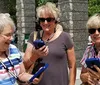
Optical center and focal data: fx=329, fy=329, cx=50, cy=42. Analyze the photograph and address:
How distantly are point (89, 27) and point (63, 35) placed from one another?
384 millimetres

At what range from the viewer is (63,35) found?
3574 mm

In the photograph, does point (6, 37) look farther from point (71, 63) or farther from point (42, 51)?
point (71, 63)

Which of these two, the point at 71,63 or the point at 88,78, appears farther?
the point at 71,63

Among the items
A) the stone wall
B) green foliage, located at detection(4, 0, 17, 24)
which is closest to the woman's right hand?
the stone wall

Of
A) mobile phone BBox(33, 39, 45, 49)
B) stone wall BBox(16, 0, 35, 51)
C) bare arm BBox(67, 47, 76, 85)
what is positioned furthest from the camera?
stone wall BBox(16, 0, 35, 51)

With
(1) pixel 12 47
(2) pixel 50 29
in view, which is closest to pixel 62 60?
(2) pixel 50 29

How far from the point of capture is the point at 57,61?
11.4 ft

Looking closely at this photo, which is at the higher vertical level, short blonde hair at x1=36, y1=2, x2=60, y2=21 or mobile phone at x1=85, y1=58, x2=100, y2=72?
short blonde hair at x1=36, y1=2, x2=60, y2=21

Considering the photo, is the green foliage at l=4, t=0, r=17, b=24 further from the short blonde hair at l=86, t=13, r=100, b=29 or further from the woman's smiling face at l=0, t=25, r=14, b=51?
the woman's smiling face at l=0, t=25, r=14, b=51

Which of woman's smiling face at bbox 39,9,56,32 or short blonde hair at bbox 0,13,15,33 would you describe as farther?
woman's smiling face at bbox 39,9,56,32

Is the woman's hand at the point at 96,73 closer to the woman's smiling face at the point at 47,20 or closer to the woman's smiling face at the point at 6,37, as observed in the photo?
the woman's smiling face at the point at 6,37

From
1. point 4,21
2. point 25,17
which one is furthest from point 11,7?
point 4,21

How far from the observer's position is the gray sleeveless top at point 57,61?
3449mm

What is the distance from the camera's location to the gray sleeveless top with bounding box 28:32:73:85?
3.45 m
